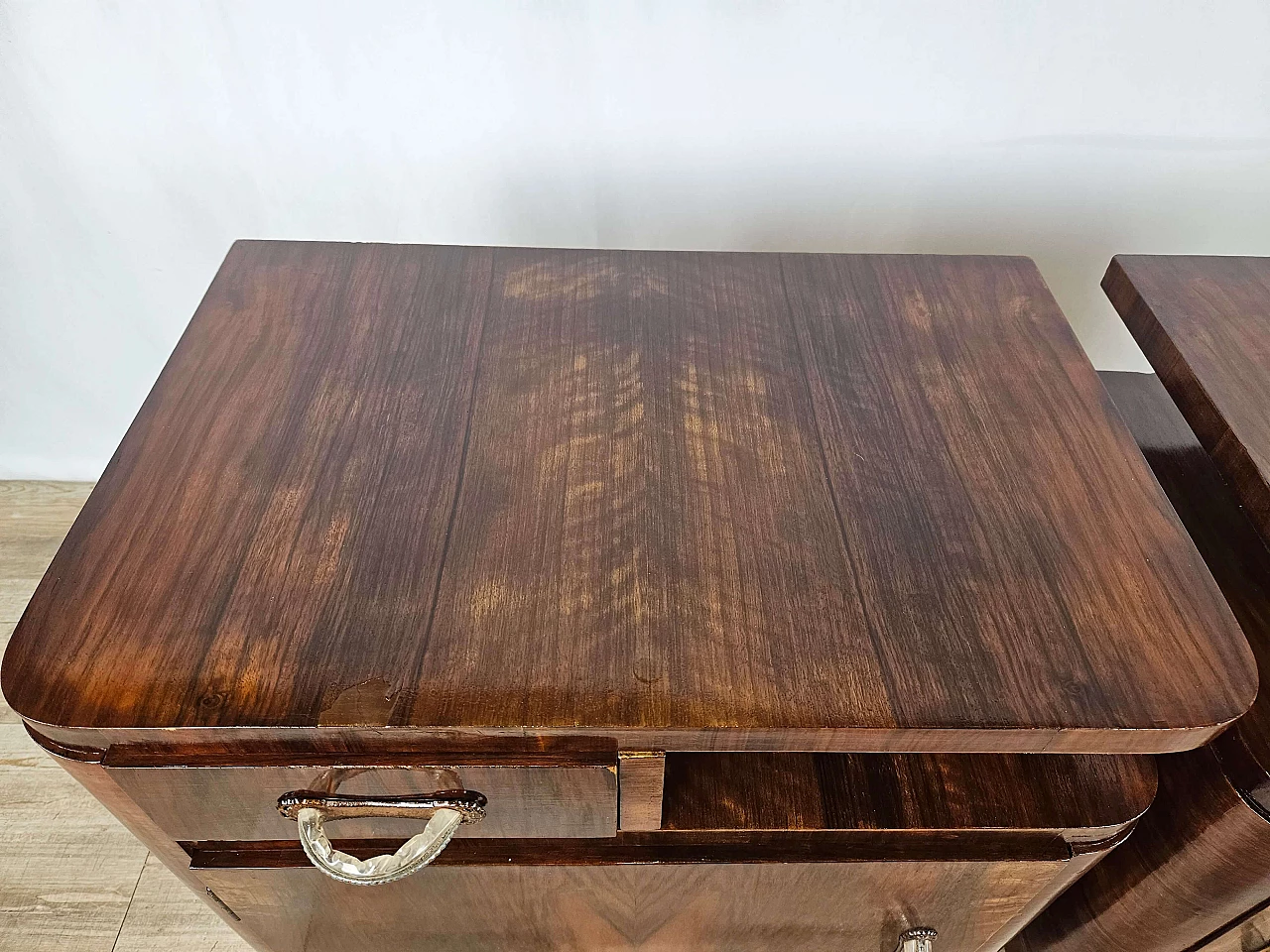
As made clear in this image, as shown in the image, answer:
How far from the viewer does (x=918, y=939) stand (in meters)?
0.55

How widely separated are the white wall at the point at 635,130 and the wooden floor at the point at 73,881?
1.58 ft

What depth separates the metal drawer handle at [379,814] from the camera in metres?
0.41

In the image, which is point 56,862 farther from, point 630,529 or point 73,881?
point 630,529

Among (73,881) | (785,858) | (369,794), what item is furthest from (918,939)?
(73,881)

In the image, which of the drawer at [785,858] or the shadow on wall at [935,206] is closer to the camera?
the drawer at [785,858]

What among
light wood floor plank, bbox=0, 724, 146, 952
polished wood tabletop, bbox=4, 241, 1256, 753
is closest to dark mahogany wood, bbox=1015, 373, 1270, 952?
polished wood tabletop, bbox=4, 241, 1256, 753

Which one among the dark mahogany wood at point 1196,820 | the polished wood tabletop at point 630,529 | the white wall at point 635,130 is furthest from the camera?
the white wall at point 635,130

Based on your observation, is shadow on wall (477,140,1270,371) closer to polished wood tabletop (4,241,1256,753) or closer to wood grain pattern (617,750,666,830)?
polished wood tabletop (4,241,1256,753)

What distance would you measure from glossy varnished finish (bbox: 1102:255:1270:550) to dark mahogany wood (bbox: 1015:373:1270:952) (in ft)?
0.22

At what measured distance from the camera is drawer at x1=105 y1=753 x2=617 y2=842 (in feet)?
1.33

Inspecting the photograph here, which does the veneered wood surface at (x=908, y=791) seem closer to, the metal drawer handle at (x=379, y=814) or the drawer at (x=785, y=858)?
the drawer at (x=785, y=858)

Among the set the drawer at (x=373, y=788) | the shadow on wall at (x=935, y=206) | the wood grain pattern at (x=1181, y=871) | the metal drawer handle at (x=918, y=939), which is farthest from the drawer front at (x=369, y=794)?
the shadow on wall at (x=935, y=206)

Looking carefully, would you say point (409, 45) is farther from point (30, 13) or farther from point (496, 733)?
point (496, 733)

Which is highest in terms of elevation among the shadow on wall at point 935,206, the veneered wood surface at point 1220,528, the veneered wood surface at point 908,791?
the shadow on wall at point 935,206
